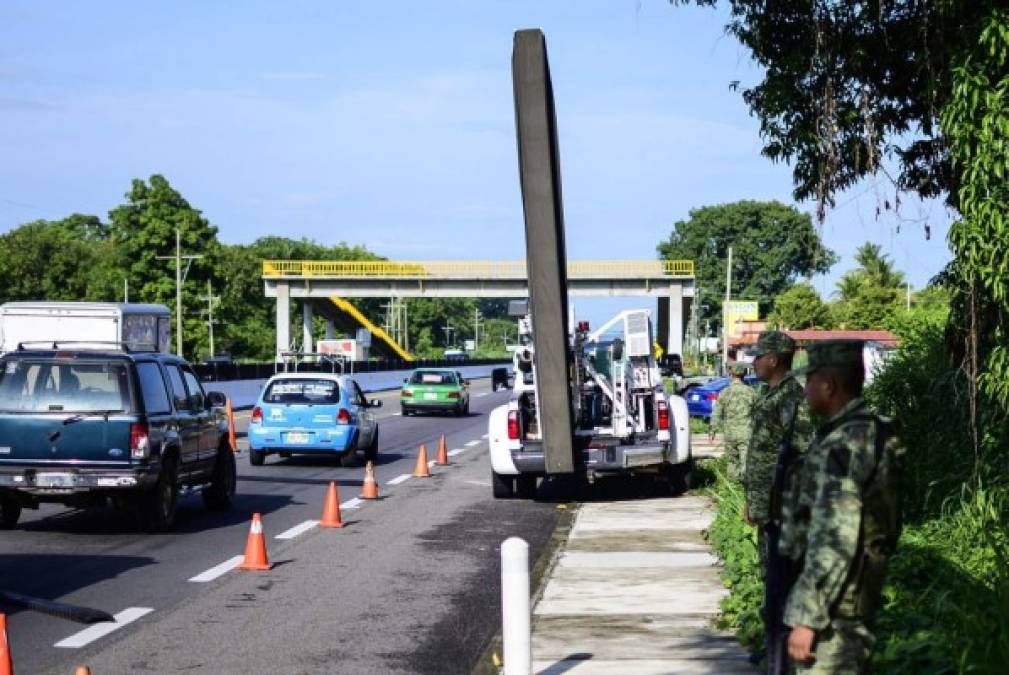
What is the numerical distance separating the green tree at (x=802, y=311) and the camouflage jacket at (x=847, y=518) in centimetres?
11841

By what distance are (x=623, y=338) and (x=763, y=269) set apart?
130907 millimetres

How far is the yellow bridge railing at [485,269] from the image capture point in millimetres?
96312

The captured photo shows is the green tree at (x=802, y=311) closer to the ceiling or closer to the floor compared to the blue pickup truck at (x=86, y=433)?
closer to the ceiling

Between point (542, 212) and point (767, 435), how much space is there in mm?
5906

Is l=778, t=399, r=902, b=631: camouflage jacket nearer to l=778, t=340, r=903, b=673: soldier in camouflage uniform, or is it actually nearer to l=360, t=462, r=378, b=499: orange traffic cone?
l=778, t=340, r=903, b=673: soldier in camouflage uniform

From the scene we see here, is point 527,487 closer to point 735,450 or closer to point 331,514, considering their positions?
point 331,514

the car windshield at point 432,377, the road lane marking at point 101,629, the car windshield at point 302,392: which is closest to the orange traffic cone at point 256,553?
the road lane marking at point 101,629

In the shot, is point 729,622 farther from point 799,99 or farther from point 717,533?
point 799,99

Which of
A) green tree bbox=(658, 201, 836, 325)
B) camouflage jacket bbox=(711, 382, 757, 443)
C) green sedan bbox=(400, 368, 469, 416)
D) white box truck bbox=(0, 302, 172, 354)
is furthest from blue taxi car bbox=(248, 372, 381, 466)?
green tree bbox=(658, 201, 836, 325)

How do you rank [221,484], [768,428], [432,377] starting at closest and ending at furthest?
[768,428]
[221,484]
[432,377]

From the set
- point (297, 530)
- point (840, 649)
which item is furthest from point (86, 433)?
point (840, 649)

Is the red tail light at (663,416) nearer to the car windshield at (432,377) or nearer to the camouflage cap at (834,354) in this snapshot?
the camouflage cap at (834,354)

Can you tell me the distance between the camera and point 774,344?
9.70 m

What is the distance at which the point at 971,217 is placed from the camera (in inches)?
488
